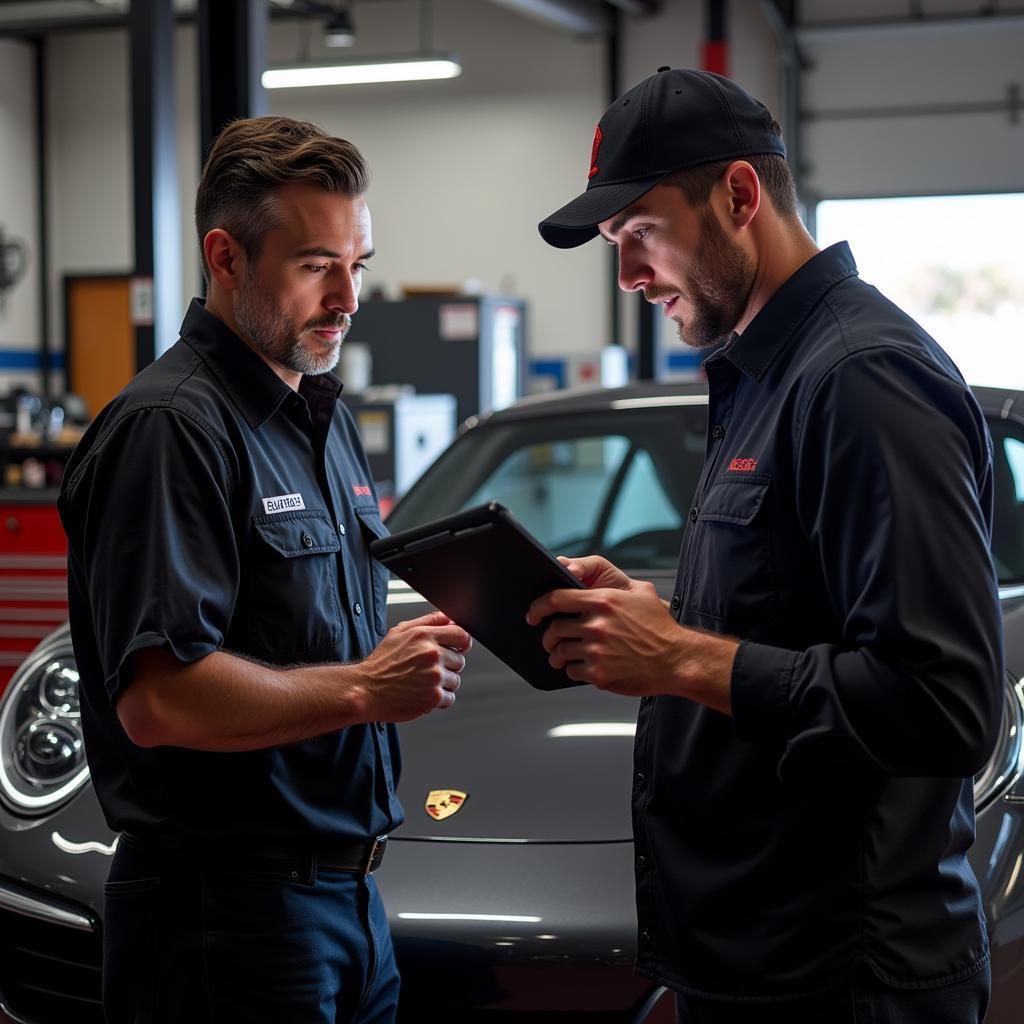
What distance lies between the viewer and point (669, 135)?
1.37 metres

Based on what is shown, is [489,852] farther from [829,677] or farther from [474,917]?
[829,677]

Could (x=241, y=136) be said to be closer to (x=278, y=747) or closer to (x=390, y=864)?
(x=278, y=747)

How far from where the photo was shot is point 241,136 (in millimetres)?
1591

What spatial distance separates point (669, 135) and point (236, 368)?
0.55 meters

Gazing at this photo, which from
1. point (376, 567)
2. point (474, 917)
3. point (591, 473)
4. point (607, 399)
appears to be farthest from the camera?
point (591, 473)

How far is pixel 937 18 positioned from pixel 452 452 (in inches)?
333

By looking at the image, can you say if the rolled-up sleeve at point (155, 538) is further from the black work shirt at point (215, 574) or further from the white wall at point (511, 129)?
the white wall at point (511, 129)

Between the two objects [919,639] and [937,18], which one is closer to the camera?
[919,639]

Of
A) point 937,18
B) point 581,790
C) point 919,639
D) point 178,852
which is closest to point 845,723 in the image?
point 919,639

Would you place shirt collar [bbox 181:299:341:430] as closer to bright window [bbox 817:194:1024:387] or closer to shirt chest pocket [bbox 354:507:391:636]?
shirt chest pocket [bbox 354:507:391:636]

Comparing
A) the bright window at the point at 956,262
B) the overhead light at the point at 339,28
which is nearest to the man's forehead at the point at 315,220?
the overhead light at the point at 339,28

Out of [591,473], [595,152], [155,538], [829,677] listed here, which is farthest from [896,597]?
[591,473]

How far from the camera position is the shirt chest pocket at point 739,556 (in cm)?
129

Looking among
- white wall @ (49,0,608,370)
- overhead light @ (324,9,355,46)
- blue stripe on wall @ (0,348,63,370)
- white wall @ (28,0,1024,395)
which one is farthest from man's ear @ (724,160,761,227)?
blue stripe on wall @ (0,348,63,370)
